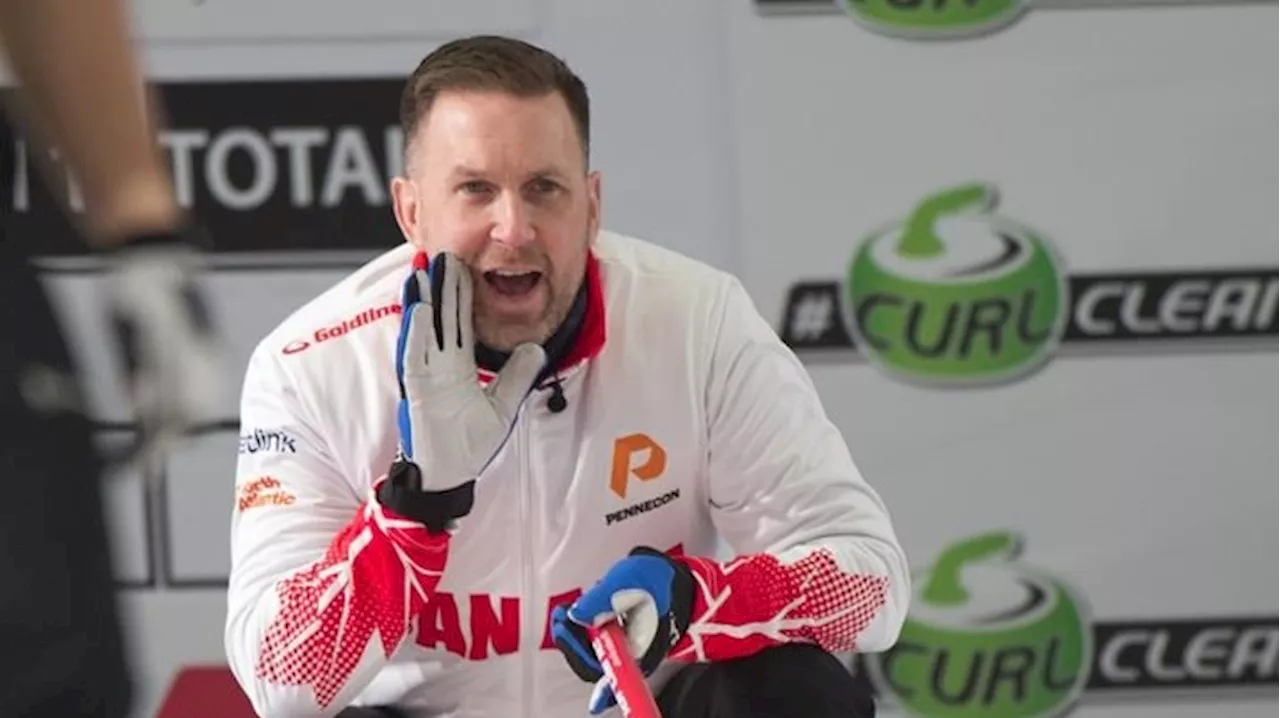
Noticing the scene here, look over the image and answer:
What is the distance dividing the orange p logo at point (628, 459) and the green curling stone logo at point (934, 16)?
75 centimetres

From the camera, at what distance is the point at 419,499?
5.07 feet

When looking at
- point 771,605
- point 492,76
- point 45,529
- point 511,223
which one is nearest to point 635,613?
point 771,605

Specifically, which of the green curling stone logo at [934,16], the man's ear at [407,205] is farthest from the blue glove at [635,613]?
the green curling stone logo at [934,16]

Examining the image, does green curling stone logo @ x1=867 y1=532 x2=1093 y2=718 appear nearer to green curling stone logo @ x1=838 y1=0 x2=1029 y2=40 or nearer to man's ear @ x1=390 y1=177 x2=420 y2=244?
green curling stone logo @ x1=838 y1=0 x2=1029 y2=40

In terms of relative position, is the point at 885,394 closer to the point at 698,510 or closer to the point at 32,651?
the point at 698,510

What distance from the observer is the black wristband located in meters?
1.54

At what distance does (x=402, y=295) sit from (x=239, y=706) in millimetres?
548

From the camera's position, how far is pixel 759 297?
7.56 feet

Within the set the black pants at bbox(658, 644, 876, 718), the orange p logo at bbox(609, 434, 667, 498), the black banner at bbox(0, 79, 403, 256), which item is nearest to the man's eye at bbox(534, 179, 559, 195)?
the orange p logo at bbox(609, 434, 667, 498)

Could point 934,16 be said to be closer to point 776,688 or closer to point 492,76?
point 492,76

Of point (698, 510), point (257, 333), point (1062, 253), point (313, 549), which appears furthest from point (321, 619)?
point (1062, 253)

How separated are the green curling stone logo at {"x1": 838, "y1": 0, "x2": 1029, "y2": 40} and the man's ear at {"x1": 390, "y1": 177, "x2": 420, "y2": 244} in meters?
0.73

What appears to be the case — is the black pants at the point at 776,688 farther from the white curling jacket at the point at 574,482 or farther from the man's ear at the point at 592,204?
the man's ear at the point at 592,204

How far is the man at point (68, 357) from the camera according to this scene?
3.43ft
